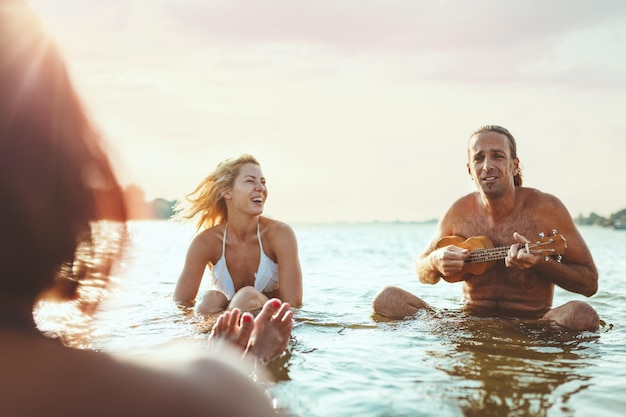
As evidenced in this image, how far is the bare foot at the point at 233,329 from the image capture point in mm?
3074

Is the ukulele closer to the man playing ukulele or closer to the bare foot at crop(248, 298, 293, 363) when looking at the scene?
the man playing ukulele

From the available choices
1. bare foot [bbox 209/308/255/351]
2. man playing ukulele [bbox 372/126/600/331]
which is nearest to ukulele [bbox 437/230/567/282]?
man playing ukulele [bbox 372/126/600/331]

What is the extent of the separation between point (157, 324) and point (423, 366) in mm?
2737

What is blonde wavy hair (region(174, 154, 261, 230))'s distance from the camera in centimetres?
707

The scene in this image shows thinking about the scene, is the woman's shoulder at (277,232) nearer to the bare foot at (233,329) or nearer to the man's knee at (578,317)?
the man's knee at (578,317)

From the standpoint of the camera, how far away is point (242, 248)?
6969 mm

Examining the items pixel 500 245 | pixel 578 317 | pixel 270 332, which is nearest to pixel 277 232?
pixel 500 245

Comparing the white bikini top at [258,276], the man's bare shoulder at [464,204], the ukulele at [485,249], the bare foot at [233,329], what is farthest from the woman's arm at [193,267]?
the bare foot at [233,329]

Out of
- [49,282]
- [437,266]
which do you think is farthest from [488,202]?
[49,282]

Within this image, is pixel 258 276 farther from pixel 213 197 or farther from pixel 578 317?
pixel 578 317

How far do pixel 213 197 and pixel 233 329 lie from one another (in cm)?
423

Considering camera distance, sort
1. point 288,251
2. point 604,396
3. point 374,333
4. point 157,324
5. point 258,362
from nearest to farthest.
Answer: point 258,362, point 604,396, point 374,333, point 157,324, point 288,251

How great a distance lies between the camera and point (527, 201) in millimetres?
6094

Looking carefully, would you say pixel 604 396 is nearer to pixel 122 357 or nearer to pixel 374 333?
pixel 374 333
